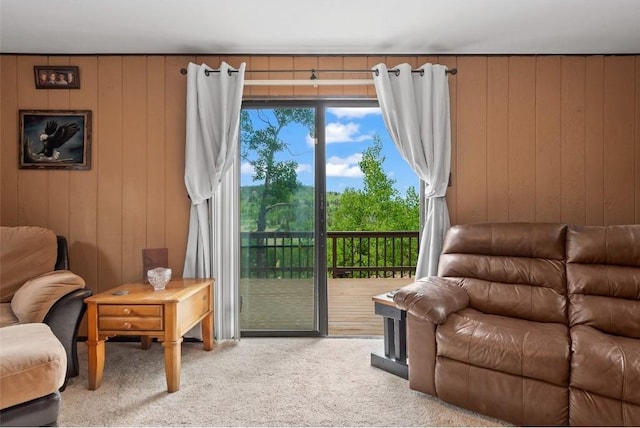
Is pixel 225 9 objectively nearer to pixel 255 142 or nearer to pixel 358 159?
pixel 255 142

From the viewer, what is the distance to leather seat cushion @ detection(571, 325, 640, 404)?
1.54 meters

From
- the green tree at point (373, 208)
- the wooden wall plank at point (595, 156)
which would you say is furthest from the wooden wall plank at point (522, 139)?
the green tree at point (373, 208)

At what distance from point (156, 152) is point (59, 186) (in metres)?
0.88

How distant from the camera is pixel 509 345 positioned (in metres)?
1.79

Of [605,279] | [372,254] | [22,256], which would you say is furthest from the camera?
[372,254]

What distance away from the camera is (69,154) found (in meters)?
2.98

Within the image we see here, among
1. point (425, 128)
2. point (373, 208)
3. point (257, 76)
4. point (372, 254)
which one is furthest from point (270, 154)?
point (372, 254)

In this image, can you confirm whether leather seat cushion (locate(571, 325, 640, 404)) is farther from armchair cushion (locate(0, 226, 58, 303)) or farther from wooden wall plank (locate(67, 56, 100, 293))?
wooden wall plank (locate(67, 56, 100, 293))

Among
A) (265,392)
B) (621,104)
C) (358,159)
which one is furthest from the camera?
(358,159)

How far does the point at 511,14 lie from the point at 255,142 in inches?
84.6

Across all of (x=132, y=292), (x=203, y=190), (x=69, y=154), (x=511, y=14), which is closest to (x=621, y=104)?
(x=511, y=14)

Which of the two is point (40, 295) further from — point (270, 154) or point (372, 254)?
point (372, 254)

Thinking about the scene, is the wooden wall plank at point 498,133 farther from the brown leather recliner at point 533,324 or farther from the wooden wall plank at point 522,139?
the brown leather recliner at point 533,324

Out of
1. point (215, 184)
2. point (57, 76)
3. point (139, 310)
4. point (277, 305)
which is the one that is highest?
point (57, 76)
